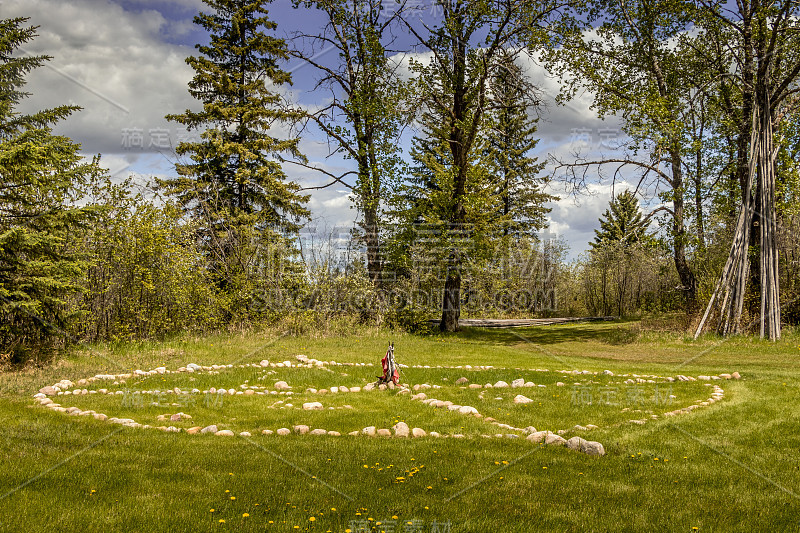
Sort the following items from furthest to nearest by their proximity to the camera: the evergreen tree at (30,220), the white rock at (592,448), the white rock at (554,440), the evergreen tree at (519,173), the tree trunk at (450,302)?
the evergreen tree at (519,173)
the tree trunk at (450,302)
the evergreen tree at (30,220)
the white rock at (554,440)
the white rock at (592,448)

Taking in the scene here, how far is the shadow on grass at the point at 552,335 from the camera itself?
18594 millimetres

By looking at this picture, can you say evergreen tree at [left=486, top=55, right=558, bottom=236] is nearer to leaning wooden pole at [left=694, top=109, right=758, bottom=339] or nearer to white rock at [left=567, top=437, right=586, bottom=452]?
leaning wooden pole at [left=694, top=109, right=758, bottom=339]

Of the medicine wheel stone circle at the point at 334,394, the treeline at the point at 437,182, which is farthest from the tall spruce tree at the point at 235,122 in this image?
the medicine wheel stone circle at the point at 334,394

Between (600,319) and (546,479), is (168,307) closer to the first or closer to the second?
(546,479)

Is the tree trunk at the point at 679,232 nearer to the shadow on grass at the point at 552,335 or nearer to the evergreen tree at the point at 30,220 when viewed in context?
the shadow on grass at the point at 552,335

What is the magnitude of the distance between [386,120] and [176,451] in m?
16.6

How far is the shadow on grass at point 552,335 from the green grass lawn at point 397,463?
27.1 feet

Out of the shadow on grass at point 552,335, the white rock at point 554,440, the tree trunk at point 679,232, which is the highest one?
the tree trunk at point 679,232

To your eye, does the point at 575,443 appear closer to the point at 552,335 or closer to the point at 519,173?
the point at 552,335

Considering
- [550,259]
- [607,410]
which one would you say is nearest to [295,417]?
[607,410]

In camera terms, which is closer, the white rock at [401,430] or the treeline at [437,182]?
the white rock at [401,430]

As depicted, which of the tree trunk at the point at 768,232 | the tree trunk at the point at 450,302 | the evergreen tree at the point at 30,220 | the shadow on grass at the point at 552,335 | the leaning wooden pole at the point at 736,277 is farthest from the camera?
the tree trunk at the point at 450,302

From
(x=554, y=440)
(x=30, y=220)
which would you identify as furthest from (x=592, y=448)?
(x=30, y=220)

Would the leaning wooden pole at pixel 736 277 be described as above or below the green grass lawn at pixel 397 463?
above
